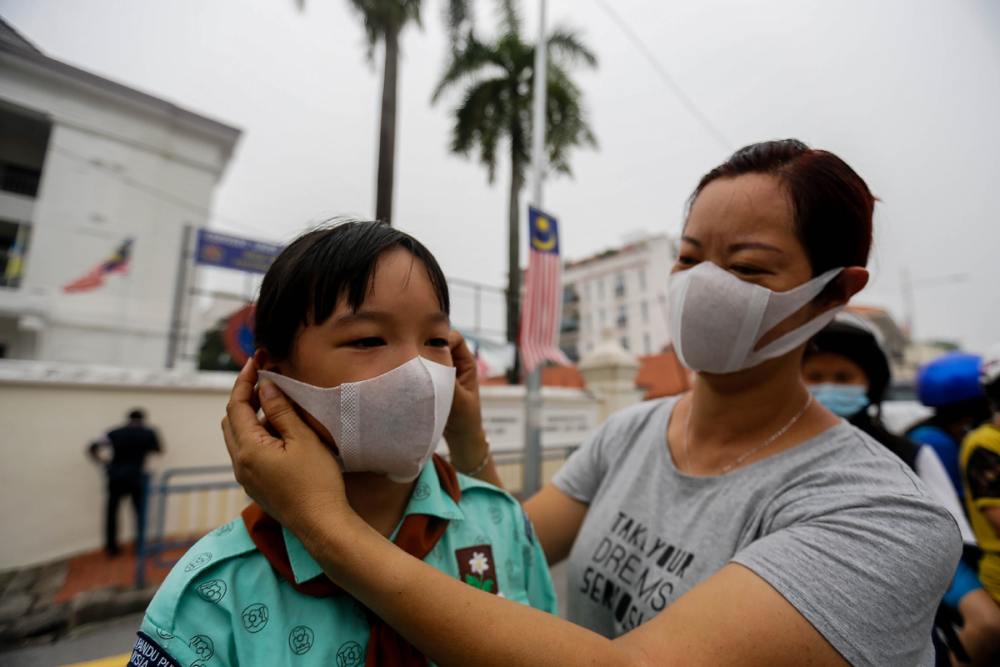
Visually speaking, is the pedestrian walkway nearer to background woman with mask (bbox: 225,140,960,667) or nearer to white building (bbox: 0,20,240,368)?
background woman with mask (bbox: 225,140,960,667)

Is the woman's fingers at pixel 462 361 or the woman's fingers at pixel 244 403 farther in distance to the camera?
the woman's fingers at pixel 462 361

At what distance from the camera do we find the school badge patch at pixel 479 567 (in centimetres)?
114

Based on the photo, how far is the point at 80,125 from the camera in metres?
12.6

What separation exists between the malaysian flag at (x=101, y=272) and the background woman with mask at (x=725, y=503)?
14.8 m

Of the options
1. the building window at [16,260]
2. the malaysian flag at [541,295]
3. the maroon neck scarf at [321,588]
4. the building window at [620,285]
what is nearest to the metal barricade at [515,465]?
the malaysian flag at [541,295]

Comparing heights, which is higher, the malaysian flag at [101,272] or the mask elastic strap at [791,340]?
the malaysian flag at [101,272]

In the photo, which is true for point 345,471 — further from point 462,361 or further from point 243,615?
point 462,361

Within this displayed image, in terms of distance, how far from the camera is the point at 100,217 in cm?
1388

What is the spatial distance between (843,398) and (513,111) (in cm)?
1410

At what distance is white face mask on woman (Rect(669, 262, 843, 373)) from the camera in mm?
1179

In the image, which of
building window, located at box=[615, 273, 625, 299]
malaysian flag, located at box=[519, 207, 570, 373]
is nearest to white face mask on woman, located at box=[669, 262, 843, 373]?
malaysian flag, located at box=[519, 207, 570, 373]

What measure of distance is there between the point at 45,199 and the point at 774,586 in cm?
1799

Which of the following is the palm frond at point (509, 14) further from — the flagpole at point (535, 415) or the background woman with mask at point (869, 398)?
the background woman with mask at point (869, 398)

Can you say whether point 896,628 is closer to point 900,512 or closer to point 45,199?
point 900,512
